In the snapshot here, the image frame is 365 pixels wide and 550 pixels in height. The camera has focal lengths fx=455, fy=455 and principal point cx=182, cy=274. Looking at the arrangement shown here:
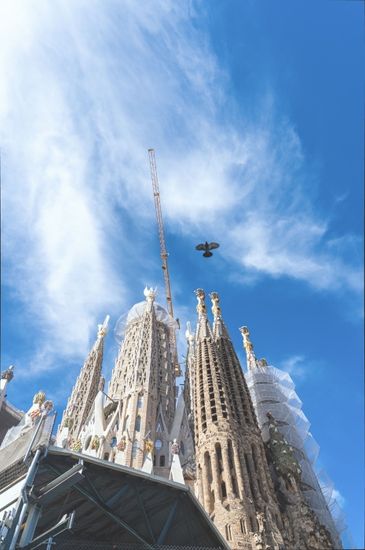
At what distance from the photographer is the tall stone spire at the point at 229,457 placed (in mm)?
25906

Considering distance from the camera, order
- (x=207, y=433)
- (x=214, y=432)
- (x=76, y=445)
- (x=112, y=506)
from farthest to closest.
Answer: (x=76, y=445) → (x=207, y=433) → (x=214, y=432) → (x=112, y=506)

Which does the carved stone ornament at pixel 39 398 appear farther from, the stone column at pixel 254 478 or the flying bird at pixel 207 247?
the flying bird at pixel 207 247

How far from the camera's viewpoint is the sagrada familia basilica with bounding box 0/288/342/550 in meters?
27.6

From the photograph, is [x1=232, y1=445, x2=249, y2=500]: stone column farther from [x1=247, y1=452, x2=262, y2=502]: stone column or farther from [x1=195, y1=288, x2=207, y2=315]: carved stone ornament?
[x1=195, y1=288, x2=207, y2=315]: carved stone ornament

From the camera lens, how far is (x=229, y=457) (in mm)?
30719

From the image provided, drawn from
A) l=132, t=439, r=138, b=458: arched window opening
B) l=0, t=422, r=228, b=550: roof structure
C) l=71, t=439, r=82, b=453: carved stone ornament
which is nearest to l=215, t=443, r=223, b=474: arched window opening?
l=132, t=439, r=138, b=458: arched window opening

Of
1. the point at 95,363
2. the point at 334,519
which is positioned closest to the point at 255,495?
the point at 334,519

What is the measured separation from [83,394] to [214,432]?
26912 mm

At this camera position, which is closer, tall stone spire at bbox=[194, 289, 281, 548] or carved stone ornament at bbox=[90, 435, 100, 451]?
tall stone spire at bbox=[194, 289, 281, 548]

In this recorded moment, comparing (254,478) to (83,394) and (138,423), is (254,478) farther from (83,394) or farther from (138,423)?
(83,394)

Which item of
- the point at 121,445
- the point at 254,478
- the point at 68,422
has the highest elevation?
the point at 68,422

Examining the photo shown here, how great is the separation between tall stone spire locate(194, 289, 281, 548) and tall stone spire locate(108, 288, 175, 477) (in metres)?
5.74

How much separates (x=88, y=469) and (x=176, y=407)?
103 feet

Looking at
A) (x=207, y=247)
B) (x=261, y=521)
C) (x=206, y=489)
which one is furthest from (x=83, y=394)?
(x=207, y=247)
